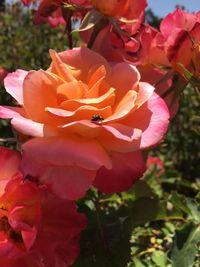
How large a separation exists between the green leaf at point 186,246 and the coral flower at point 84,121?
0.40 meters

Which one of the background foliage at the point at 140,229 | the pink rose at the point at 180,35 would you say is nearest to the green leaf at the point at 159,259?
the background foliage at the point at 140,229

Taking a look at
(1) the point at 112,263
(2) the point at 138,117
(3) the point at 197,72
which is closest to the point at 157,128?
(2) the point at 138,117

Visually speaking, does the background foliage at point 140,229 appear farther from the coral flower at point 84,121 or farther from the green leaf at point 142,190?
the coral flower at point 84,121

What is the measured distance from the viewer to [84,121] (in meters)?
0.66

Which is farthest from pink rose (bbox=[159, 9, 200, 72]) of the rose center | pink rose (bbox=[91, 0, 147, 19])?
the rose center

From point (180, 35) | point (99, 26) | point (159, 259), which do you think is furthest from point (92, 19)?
point (159, 259)

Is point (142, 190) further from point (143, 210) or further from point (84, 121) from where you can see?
point (84, 121)

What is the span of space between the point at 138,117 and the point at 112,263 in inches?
11.8

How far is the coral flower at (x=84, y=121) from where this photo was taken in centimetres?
65

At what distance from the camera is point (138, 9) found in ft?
2.75

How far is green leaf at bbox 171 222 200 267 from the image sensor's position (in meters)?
1.04

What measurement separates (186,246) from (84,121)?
504mm

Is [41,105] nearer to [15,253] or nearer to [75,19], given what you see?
[15,253]

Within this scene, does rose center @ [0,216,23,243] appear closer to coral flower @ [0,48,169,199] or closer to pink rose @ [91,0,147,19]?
coral flower @ [0,48,169,199]
